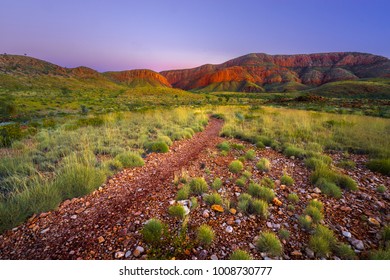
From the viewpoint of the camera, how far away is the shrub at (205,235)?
2.68 meters

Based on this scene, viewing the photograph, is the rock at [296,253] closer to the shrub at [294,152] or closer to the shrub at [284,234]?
the shrub at [284,234]

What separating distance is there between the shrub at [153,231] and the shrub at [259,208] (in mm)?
1776

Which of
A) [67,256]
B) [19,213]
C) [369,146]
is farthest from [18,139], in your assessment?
[369,146]

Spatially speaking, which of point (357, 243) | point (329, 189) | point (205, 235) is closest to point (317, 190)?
point (329, 189)

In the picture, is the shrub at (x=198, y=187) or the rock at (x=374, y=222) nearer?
the rock at (x=374, y=222)

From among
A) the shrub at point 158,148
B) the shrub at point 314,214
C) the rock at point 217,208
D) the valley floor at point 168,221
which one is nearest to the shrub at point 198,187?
the valley floor at point 168,221

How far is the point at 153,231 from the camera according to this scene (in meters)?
2.80

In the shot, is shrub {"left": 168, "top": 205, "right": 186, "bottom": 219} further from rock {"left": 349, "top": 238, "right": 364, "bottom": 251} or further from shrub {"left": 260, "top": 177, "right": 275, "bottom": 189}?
rock {"left": 349, "top": 238, "right": 364, "bottom": 251}

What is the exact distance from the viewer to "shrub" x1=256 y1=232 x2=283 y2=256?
2551mm

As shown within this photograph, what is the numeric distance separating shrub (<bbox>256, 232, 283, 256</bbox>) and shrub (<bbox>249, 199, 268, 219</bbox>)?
634 millimetres

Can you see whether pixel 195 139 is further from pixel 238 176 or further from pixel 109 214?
pixel 109 214

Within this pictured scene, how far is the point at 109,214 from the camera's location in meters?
3.37

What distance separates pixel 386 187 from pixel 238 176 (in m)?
3.59
